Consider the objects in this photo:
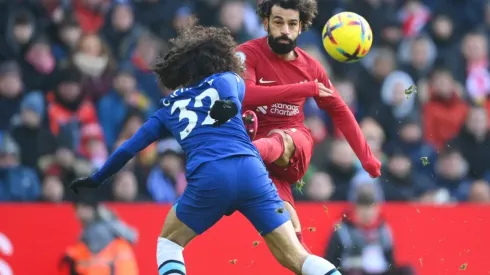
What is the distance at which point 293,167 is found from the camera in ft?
32.7

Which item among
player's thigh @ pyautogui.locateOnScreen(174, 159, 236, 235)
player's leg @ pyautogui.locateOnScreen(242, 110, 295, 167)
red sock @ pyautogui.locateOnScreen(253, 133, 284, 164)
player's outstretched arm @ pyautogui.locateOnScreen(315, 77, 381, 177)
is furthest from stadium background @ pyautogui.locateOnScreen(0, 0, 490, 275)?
player's thigh @ pyautogui.locateOnScreen(174, 159, 236, 235)

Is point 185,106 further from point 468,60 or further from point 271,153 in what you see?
point 468,60

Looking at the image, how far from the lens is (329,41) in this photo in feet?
32.5

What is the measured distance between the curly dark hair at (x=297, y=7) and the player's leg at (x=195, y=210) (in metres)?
1.84

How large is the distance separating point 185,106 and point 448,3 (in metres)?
9.31

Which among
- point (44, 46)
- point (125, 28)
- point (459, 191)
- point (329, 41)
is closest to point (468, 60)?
point (459, 191)

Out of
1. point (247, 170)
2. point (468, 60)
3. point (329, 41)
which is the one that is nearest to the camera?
point (247, 170)

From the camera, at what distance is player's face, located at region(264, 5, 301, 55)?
984 centimetres

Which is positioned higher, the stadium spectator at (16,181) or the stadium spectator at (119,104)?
the stadium spectator at (119,104)

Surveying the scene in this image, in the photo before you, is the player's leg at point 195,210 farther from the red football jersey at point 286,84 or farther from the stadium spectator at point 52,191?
the stadium spectator at point 52,191

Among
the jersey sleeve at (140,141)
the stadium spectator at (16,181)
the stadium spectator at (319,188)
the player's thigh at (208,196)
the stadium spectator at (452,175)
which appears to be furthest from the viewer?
the stadium spectator at (452,175)

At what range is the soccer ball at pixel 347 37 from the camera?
32.2 ft

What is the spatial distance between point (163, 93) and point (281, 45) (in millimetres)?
5550

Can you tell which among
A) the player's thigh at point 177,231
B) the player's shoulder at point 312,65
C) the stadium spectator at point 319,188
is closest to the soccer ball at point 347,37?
the player's shoulder at point 312,65
